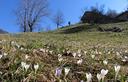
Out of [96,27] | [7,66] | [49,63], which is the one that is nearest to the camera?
[7,66]

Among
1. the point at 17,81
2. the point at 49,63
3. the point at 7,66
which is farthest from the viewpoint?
the point at 49,63

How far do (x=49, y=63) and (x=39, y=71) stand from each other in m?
0.77

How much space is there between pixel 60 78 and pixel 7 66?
0.64 m

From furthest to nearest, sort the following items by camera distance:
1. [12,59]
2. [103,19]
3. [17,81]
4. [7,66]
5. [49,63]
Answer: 1. [103,19]
2. [49,63]
3. [12,59]
4. [7,66]
5. [17,81]

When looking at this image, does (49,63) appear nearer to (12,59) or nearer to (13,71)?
(12,59)

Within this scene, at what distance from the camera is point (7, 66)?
4.02m

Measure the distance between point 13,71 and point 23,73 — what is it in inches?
5.6

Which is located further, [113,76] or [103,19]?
[103,19]

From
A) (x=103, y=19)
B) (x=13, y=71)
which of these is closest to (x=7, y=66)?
(x=13, y=71)

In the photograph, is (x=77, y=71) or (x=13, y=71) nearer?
(x=13, y=71)

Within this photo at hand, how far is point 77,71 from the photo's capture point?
416 cm

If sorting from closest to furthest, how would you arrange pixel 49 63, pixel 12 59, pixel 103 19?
pixel 12 59 < pixel 49 63 < pixel 103 19

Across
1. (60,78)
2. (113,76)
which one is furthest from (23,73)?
(113,76)

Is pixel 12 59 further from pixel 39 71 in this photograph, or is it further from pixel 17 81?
pixel 17 81
